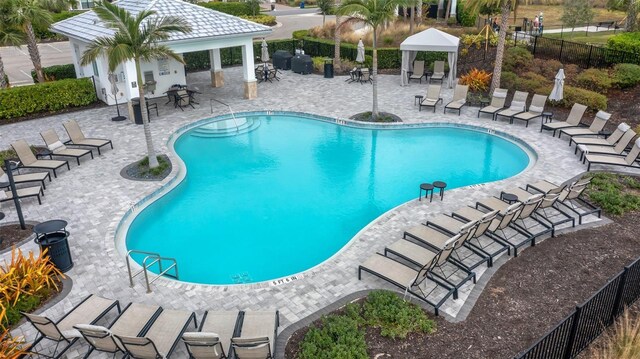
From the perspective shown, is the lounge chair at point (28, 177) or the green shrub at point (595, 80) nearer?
the lounge chair at point (28, 177)

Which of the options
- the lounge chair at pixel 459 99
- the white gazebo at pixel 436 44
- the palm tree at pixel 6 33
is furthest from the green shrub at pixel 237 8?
the lounge chair at pixel 459 99

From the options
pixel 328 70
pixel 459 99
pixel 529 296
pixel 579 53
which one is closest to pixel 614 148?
pixel 459 99

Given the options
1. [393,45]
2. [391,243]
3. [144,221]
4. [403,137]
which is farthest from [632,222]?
[393,45]

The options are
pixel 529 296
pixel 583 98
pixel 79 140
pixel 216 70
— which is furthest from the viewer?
pixel 216 70

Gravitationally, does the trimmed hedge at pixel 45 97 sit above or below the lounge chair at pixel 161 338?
above

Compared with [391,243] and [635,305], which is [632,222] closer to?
[635,305]

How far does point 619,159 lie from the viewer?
15625 millimetres

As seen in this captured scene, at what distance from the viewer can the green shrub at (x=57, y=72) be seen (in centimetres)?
2486

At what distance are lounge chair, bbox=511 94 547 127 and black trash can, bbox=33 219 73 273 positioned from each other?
1714 cm

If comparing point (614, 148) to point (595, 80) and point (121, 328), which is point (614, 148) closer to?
point (595, 80)

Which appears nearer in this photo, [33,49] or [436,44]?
[33,49]

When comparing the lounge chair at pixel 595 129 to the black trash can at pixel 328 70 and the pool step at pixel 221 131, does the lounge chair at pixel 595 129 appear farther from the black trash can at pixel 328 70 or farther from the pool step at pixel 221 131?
the black trash can at pixel 328 70

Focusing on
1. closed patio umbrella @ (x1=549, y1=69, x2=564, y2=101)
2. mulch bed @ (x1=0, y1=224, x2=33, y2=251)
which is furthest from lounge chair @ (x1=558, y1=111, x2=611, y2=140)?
mulch bed @ (x1=0, y1=224, x2=33, y2=251)

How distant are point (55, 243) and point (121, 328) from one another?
3.24 m
